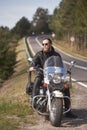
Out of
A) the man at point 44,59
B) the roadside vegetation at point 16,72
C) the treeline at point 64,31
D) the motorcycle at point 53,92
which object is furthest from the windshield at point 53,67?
the treeline at point 64,31

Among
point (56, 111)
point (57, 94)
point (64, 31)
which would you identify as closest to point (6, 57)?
point (57, 94)

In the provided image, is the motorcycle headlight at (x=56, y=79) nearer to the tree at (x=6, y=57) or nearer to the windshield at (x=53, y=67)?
the windshield at (x=53, y=67)

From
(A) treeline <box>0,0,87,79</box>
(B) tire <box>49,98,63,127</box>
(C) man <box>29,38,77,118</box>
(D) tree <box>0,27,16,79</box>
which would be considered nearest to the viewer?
(B) tire <box>49,98,63,127</box>

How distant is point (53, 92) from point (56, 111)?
1.39 ft

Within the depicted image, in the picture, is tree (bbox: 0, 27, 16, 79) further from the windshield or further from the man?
the windshield

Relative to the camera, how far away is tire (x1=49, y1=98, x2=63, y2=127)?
8.46 m

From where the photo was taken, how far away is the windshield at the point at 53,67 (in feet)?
29.0

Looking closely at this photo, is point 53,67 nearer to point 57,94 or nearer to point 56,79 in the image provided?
point 56,79

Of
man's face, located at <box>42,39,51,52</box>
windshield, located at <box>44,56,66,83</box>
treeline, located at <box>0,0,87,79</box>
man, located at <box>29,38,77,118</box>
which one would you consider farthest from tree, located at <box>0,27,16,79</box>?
windshield, located at <box>44,56,66,83</box>

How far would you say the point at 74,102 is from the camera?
11.7m

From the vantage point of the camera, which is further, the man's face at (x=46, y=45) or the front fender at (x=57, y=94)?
the man's face at (x=46, y=45)

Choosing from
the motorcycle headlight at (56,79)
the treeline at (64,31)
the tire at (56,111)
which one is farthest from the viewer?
the treeline at (64,31)

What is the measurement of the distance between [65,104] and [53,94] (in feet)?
2.82

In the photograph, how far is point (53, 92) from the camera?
28.5ft
